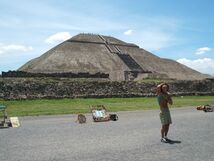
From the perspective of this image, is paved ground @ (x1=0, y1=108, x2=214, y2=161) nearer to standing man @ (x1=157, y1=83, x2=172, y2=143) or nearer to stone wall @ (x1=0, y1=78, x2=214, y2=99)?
standing man @ (x1=157, y1=83, x2=172, y2=143)

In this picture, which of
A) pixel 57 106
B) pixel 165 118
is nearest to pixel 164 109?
pixel 165 118

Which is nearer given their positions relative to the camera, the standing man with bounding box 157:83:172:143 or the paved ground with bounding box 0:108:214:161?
the paved ground with bounding box 0:108:214:161

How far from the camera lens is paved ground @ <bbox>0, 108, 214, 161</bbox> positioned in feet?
29.8

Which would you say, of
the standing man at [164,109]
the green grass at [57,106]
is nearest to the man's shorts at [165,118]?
the standing man at [164,109]

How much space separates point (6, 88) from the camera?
32.8 m

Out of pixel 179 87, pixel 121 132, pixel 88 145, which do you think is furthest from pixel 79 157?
pixel 179 87

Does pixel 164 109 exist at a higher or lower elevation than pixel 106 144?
higher

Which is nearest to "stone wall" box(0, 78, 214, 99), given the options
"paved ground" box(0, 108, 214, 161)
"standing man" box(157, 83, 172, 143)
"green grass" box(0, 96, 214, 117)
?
"green grass" box(0, 96, 214, 117)

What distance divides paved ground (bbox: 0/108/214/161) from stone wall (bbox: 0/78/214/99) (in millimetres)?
18393

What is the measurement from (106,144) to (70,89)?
2537 cm

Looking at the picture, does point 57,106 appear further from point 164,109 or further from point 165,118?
point 165,118

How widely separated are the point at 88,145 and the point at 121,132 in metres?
3.01

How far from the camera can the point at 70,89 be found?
118ft

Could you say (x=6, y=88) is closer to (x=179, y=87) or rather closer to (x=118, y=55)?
(x=179, y=87)
